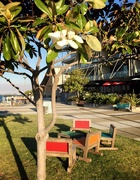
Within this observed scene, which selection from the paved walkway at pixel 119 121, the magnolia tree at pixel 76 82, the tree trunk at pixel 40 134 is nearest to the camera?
the tree trunk at pixel 40 134

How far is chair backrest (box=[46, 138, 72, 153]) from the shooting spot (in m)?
6.00

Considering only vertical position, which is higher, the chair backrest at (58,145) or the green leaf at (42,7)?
the green leaf at (42,7)

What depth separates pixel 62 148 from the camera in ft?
20.3

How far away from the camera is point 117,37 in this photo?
270cm

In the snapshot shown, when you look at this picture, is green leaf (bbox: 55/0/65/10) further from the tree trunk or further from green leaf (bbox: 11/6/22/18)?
the tree trunk

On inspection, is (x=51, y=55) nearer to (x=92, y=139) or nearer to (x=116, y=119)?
(x=92, y=139)

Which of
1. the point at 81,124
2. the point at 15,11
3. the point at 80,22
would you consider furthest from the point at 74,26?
the point at 81,124

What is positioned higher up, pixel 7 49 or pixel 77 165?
pixel 7 49

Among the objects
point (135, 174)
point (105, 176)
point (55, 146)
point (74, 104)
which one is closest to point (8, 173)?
point (55, 146)

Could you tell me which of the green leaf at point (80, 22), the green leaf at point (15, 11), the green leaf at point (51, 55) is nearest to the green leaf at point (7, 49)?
the green leaf at point (15, 11)

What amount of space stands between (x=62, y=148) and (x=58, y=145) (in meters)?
0.14

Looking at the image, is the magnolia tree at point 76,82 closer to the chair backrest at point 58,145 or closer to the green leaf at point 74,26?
the chair backrest at point 58,145

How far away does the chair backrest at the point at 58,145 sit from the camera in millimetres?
6004

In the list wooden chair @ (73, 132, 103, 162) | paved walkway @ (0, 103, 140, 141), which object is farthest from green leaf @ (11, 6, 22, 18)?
paved walkway @ (0, 103, 140, 141)
